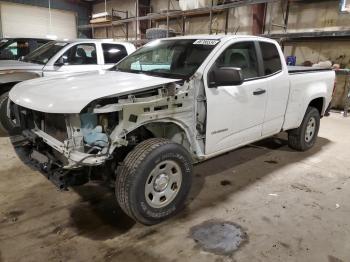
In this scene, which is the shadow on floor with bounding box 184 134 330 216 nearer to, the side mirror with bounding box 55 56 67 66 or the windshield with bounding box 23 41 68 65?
the side mirror with bounding box 55 56 67 66

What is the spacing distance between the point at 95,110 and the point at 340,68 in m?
7.91

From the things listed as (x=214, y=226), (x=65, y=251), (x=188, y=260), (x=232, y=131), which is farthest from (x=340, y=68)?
(x=65, y=251)

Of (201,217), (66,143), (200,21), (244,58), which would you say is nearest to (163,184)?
(201,217)

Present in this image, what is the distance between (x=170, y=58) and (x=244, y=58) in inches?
34.1

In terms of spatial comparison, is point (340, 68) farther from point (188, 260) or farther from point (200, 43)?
point (188, 260)

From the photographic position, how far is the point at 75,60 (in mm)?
6168

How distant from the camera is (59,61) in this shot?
19.4 feet

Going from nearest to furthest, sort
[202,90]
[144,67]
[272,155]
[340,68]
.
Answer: [202,90], [144,67], [272,155], [340,68]

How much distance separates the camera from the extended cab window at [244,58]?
3270 millimetres

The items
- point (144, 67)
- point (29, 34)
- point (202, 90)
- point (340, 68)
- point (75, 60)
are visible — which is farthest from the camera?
point (29, 34)

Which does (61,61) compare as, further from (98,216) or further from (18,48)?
(98,216)

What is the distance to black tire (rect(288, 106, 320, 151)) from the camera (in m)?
4.51

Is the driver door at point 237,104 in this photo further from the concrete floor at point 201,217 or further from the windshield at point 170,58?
the concrete floor at point 201,217

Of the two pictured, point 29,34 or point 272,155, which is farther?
point 29,34
